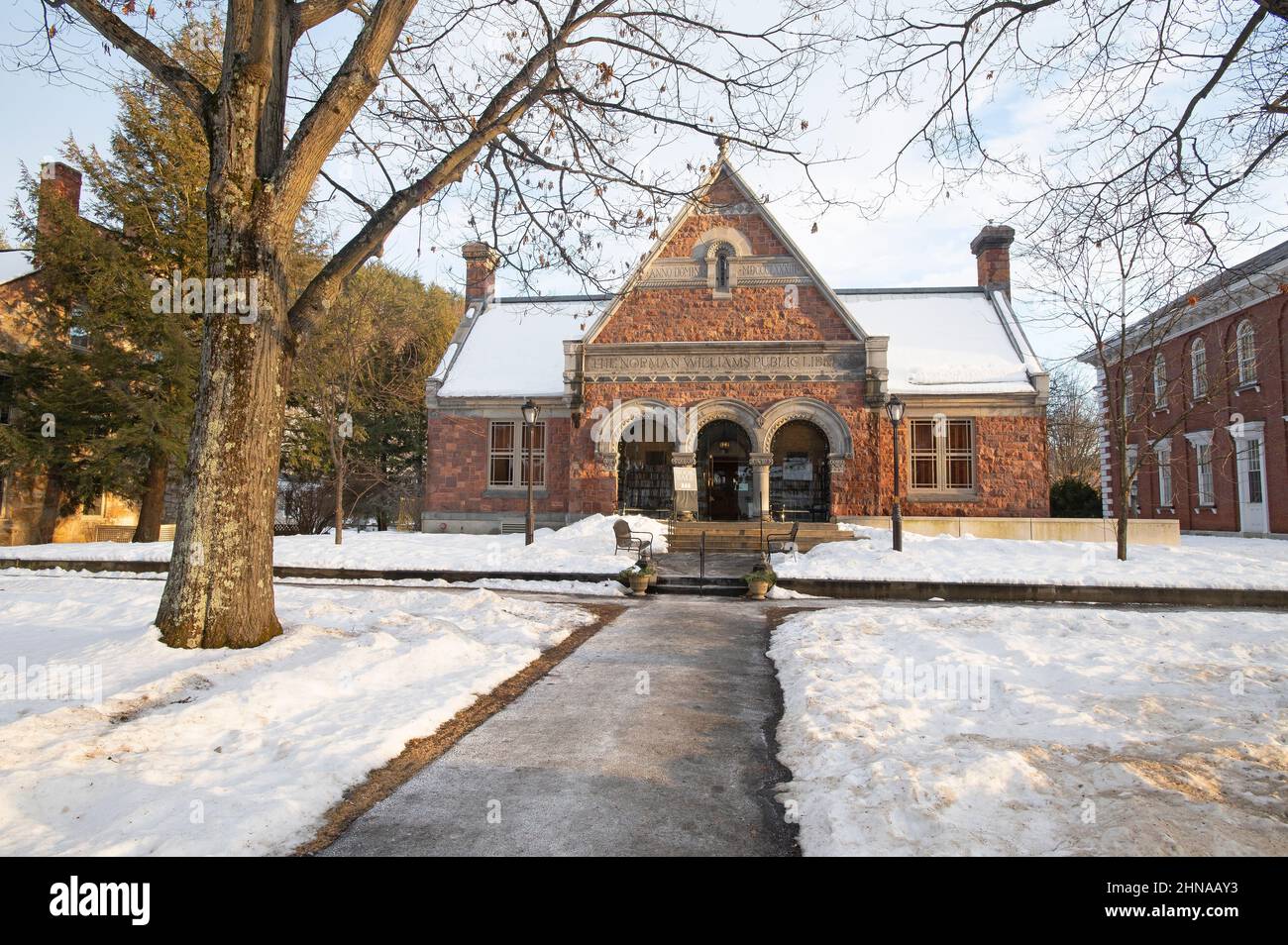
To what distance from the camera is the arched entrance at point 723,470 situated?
26.2m

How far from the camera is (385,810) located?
3.83 metres

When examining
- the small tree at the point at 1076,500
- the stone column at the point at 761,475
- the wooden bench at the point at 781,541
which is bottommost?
the wooden bench at the point at 781,541

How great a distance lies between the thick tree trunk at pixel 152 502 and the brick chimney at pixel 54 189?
7.73 metres

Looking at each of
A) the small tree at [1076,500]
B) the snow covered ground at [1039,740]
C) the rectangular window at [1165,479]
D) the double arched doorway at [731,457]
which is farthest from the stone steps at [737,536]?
the rectangular window at [1165,479]

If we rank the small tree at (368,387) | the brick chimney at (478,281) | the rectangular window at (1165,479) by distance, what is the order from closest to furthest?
the small tree at (368,387), the brick chimney at (478,281), the rectangular window at (1165,479)

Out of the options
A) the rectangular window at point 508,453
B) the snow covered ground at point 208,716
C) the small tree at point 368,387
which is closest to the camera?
the snow covered ground at point 208,716

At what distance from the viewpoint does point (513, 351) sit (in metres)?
27.4

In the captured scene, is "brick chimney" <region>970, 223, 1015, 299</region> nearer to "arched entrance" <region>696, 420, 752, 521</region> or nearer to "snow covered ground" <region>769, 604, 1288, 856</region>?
"arched entrance" <region>696, 420, 752, 521</region>

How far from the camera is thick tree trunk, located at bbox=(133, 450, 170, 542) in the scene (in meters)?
22.8

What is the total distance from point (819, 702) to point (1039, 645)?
10.1ft

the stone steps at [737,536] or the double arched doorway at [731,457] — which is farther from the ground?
the double arched doorway at [731,457]

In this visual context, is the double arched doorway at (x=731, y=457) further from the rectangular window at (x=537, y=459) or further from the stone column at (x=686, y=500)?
the rectangular window at (x=537, y=459)
